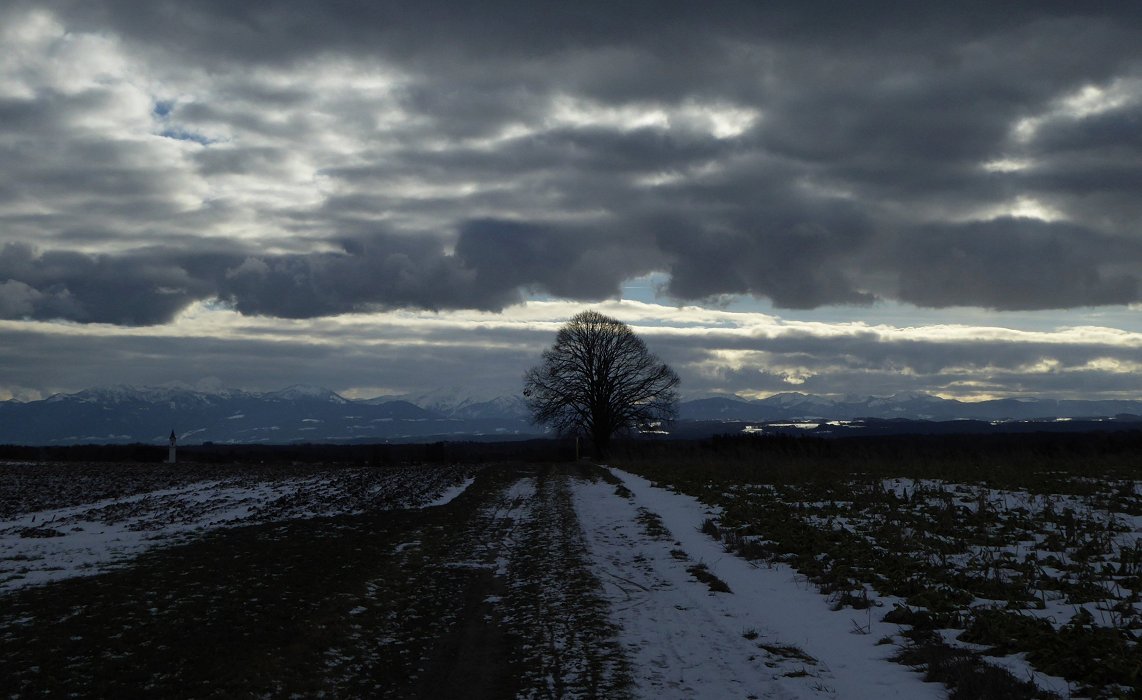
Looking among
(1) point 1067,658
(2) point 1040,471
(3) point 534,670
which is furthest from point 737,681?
(2) point 1040,471

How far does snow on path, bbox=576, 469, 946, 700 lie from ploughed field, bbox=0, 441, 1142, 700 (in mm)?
43

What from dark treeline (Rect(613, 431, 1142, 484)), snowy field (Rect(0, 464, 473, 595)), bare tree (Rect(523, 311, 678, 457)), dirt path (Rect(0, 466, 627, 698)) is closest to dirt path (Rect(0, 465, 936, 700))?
dirt path (Rect(0, 466, 627, 698))

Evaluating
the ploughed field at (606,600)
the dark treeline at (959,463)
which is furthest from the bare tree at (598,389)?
the ploughed field at (606,600)

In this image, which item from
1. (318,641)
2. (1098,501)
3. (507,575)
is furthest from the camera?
→ (1098,501)

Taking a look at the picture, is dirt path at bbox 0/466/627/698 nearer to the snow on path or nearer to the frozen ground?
the frozen ground

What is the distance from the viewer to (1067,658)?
7461 millimetres

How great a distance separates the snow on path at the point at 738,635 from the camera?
7395mm

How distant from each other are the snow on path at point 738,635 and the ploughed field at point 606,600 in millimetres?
43

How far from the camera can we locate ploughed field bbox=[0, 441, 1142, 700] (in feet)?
24.8

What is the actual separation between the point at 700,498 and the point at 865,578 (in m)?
13.2

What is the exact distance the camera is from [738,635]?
30.3ft

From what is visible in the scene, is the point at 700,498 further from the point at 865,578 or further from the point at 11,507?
the point at 11,507

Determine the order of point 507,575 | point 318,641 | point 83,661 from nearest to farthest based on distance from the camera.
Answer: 1. point 83,661
2. point 318,641
3. point 507,575

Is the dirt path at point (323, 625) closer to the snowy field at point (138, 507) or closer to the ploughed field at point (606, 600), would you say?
the ploughed field at point (606, 600)
